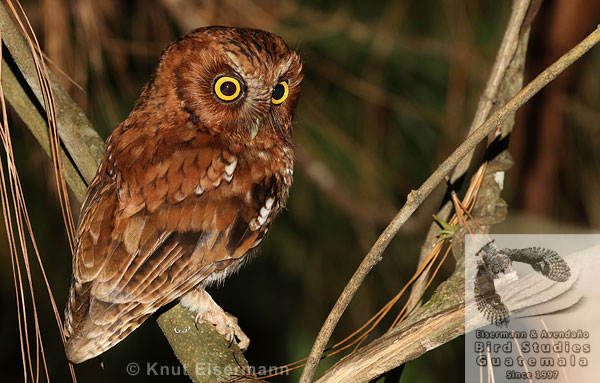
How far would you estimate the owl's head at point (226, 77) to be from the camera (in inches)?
79.7

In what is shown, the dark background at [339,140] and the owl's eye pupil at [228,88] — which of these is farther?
the dark background at [339,140]

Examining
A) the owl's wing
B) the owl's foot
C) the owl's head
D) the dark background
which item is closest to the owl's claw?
the owl's foot

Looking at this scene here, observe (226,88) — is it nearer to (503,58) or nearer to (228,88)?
(228,88)

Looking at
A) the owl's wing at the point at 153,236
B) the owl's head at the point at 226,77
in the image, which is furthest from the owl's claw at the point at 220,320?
the owl's head at the point at 226,77

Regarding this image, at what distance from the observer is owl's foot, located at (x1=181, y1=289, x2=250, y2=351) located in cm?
206

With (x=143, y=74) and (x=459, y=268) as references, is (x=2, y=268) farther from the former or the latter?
(x=459, y=268)

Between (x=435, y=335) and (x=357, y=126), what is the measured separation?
204cm

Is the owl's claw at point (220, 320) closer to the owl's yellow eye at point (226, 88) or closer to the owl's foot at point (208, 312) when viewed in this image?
the owl's foot at point (208, 312)

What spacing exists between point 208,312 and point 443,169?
1.02 meters

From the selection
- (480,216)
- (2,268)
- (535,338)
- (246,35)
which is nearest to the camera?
(535,338)

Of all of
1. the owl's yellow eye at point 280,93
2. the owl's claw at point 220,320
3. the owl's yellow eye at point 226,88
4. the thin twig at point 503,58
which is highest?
the thin twig at point 503,58

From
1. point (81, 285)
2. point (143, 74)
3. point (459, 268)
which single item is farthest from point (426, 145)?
point (81, 285)

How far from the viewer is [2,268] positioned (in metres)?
3.12

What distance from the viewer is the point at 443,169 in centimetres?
131
